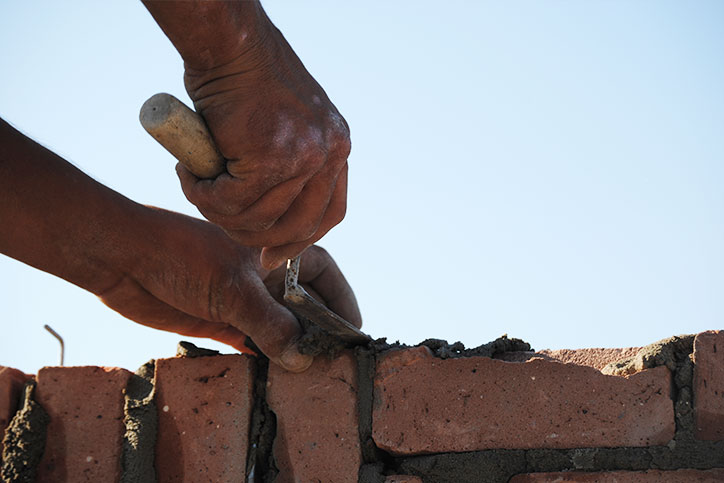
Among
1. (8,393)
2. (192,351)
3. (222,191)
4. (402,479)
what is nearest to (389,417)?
(402,479)

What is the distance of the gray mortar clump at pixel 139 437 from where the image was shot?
9.98 feet

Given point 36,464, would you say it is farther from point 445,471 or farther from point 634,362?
point 634,362

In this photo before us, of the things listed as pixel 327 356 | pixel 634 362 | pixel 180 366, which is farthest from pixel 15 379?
pixel 634 362

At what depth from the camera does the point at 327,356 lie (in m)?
3.06

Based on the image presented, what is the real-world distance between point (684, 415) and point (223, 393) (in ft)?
5.69

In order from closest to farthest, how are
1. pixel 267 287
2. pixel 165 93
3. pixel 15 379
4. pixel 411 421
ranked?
1. pixel 165 93
2. pixel 411 421
3. pixel 15 379
4. pixel 267 287

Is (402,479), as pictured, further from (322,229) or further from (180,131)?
(180,131)

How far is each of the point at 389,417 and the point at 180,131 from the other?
1489mm

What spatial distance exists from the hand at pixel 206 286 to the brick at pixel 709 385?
143 cm

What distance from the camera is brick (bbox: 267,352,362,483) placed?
2.93m

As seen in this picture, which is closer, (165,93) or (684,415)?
(165,93)

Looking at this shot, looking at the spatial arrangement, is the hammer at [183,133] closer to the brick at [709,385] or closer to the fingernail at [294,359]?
the fingernail at [294,359]

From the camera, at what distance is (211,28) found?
1.93 metres

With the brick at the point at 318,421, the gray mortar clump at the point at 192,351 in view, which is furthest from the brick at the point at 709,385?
the gray mortar clump at the point at 192,351
